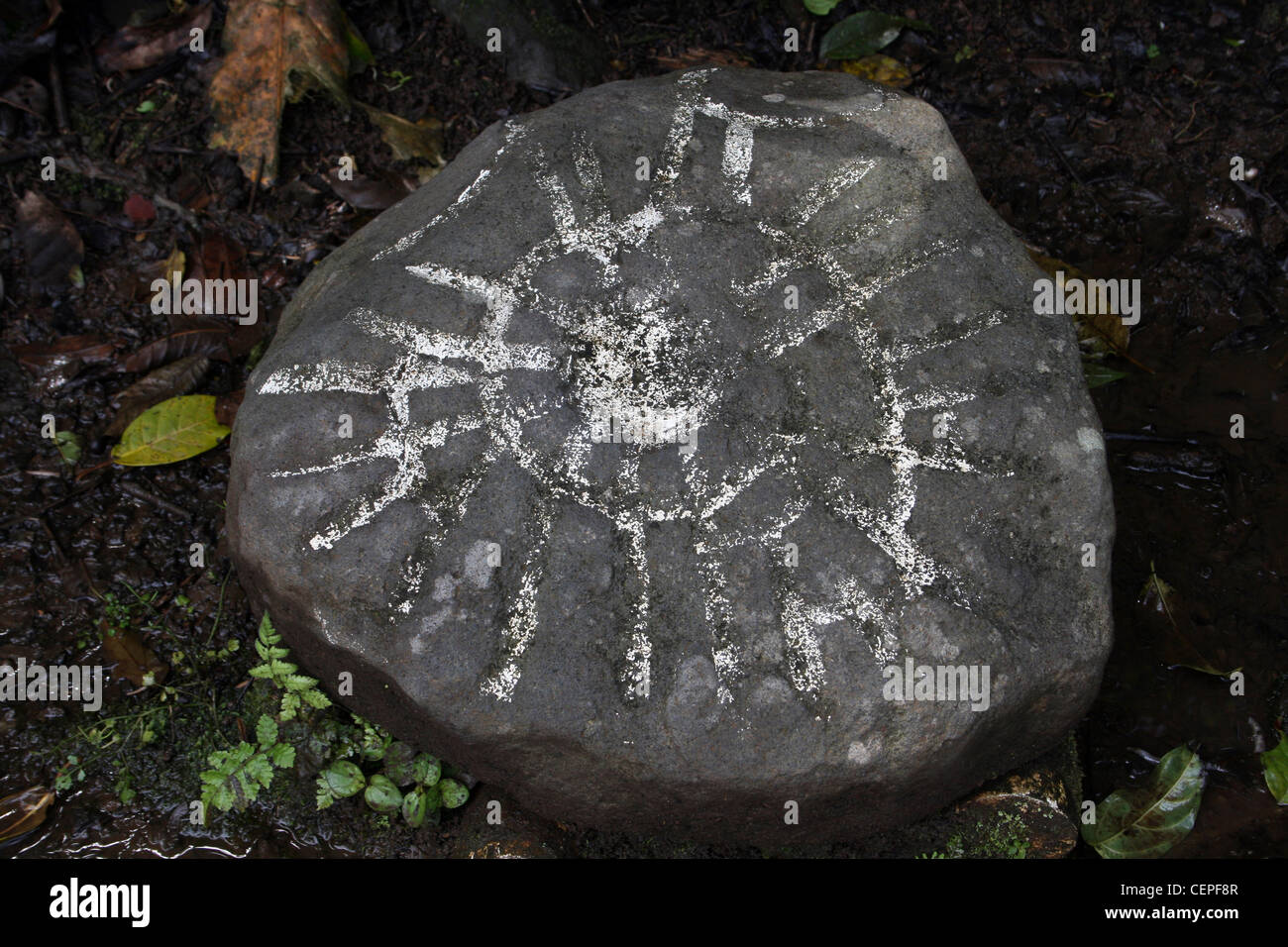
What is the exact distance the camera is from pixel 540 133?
2.83m

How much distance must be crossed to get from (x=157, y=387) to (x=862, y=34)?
2595 millimetres

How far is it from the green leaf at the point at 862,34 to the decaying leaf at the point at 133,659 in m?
2.86

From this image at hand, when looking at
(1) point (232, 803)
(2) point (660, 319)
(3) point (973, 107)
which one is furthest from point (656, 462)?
(3) point (973, 107)

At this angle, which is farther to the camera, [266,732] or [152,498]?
[152,498]

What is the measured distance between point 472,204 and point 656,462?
83 centimetres

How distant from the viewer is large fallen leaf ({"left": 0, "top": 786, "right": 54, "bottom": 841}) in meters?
2.69

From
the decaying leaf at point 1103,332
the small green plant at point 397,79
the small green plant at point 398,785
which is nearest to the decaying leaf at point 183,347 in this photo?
the small green plant at point 397,79

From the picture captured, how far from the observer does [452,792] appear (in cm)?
270

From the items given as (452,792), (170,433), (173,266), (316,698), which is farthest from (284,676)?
(173,266)

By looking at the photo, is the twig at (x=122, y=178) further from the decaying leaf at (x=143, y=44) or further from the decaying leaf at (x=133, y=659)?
the decaying leaf at (x=133, y=659)

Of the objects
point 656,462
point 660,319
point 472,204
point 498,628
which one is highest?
point 472,204

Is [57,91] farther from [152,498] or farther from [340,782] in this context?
[340,782]

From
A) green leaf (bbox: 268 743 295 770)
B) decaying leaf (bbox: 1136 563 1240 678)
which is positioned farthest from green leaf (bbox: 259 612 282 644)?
decaying leaf (bbox: 1136 563 1240 678)

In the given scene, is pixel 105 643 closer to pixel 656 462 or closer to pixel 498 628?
pixel 498 628
